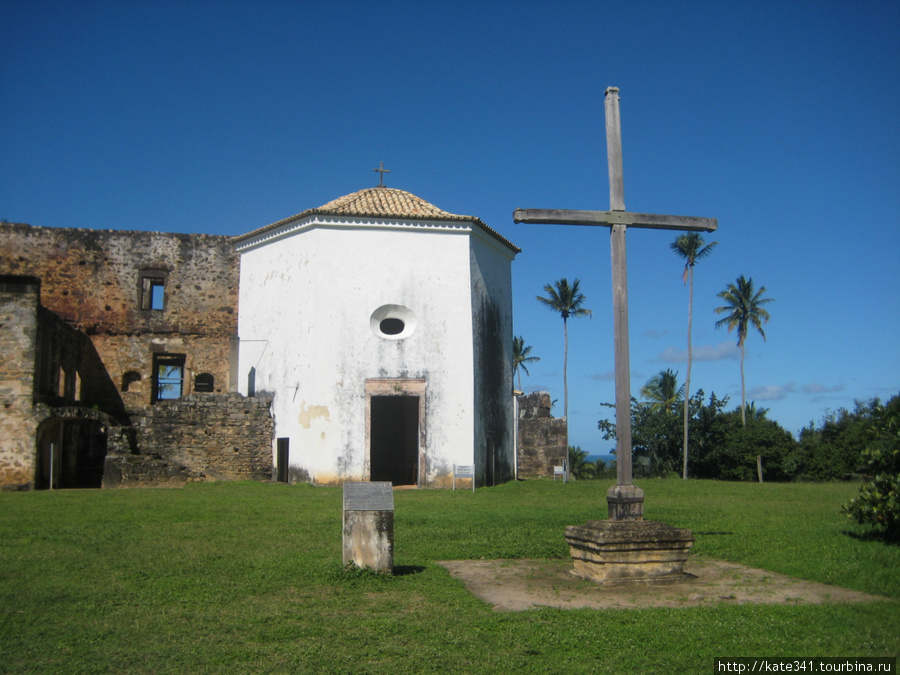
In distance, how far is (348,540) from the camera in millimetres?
6770

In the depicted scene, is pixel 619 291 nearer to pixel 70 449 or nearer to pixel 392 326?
pixel 392 326

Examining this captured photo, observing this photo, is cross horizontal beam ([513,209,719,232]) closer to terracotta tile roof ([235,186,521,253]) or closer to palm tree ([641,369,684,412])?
terracotta tile roof ([235,186,521,253])

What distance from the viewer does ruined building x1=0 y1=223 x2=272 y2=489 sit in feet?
65.3

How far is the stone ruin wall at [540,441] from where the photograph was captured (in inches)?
905

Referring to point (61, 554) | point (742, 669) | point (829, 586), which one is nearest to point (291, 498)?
point (61, 554)

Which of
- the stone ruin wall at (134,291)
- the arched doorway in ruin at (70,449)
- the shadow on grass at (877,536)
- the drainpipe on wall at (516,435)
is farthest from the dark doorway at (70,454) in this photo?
the shadow on grass at (877,536)

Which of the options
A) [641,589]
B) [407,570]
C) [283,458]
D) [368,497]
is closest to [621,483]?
[641,589]

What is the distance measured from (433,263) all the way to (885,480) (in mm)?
13255

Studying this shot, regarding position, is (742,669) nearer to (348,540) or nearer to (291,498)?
(348,540)

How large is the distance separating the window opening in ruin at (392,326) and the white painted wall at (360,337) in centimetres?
74

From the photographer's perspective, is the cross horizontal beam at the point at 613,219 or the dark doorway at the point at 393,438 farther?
the dark doorway at the point at 393,438

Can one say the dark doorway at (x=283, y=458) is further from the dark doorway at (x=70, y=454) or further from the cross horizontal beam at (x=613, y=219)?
the cross horizontal beam at (x=613, y=219)

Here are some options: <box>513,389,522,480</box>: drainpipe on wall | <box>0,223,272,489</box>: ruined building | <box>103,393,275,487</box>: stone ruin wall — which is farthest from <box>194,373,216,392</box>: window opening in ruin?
<box>513,389,522,480</box>: drainpipe on wall

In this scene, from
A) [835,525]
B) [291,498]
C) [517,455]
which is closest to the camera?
[835,525]
